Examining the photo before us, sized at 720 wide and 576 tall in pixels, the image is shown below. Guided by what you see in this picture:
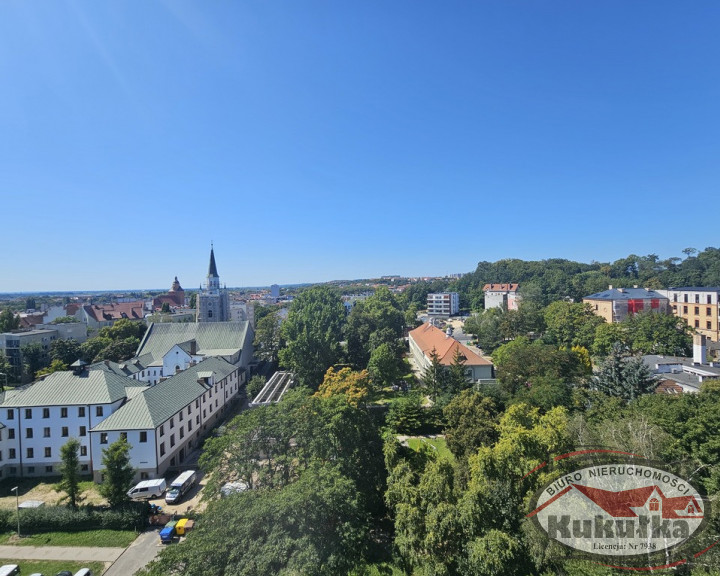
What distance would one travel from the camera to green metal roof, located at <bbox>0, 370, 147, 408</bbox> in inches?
943

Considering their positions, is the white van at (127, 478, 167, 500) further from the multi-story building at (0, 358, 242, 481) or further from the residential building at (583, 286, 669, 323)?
the residential building at (583, 286, 669, 323)

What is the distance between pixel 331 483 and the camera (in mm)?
13141

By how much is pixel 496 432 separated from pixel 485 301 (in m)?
84.3

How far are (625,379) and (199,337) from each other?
140 ft

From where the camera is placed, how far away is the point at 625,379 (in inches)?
978

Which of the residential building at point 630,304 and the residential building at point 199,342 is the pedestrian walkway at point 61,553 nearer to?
the residential building at point 199,342

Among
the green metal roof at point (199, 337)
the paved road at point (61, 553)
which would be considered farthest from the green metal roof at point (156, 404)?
the green metal roof at point (199, 337)

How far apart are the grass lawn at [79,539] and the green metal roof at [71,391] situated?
26.5ft

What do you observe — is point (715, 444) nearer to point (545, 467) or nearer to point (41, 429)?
point (545, 467)

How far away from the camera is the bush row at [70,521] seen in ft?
58.0

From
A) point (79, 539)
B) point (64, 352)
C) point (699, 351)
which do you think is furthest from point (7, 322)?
point (699, 351)

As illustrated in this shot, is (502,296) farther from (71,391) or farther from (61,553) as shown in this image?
(61,553)

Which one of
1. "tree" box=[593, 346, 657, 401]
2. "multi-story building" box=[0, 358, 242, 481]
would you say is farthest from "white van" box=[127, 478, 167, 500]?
"tree" box=[593, 346, 657, 401]

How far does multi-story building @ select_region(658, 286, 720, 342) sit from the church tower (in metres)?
64.9
